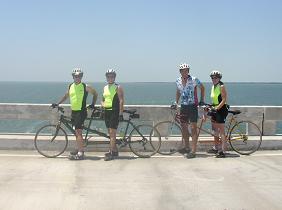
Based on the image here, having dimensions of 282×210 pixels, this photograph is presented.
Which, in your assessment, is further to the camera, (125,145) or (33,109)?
(33,109)

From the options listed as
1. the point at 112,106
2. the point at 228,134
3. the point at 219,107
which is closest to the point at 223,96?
the point at 219,107

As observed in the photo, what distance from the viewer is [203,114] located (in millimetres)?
10594

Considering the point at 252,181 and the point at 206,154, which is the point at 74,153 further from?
the point at 252,181

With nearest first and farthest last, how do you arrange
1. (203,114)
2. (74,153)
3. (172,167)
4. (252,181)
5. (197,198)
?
(197,198), (252,181), (172,167), (74,153), (203,114)

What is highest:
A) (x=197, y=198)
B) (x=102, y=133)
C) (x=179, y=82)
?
(x=179, y=82)

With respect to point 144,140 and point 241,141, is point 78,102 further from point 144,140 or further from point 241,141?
point 241,141

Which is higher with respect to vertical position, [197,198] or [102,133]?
[102,133]

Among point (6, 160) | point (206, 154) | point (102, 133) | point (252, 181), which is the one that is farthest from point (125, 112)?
point (252, 181)

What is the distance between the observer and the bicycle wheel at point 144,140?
10.3m

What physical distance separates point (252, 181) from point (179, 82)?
3.20 m

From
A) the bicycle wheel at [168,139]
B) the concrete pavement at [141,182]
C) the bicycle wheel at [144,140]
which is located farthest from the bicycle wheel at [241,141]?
the bicycle wheel at [144,140]

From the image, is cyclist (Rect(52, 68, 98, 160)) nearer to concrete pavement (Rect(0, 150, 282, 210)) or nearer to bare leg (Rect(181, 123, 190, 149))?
concrete pavement (Rect(0, 150, 282, 210))

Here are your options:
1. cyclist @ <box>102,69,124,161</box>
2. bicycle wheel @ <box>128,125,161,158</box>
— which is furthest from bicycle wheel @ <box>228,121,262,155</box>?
cyclist @ <box>102,69,124,161</box>

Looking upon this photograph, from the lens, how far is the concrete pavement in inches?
266
